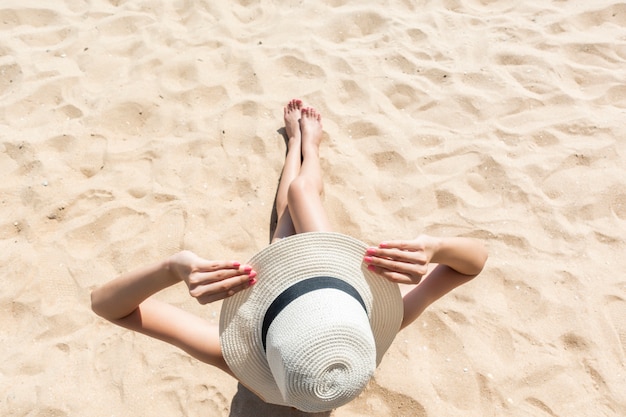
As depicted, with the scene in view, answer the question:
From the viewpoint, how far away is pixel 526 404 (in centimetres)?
217

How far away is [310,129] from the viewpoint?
2.98 m

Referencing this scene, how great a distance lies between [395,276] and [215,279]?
20.5 inches

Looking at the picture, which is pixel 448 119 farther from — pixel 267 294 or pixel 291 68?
pixel 267 294

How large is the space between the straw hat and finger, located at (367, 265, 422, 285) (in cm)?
7

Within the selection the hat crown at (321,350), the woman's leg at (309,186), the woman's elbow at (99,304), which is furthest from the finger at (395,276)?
the woman's elbow at (99,304)

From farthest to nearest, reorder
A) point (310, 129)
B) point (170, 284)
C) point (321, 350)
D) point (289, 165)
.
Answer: point (310, 129)
point (289, 165)
point (170, 284)
point (321, 350)

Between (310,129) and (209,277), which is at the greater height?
(209,277)

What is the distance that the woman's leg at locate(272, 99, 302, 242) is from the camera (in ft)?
8.19

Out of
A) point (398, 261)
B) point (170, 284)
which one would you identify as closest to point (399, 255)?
point (398, 261)

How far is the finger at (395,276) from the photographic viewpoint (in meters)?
1.52

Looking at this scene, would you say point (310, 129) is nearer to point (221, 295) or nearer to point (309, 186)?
point (309, 186)

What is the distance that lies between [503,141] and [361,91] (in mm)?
926

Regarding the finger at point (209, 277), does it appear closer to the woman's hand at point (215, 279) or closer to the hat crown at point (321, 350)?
the woman's hand at point (215, 279)

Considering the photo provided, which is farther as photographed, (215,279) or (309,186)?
(309,186)
